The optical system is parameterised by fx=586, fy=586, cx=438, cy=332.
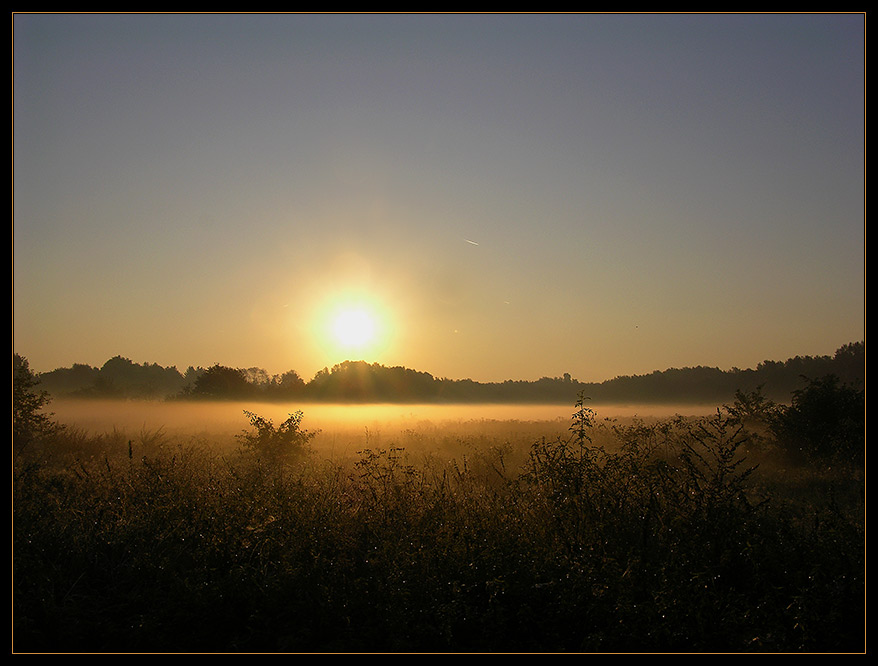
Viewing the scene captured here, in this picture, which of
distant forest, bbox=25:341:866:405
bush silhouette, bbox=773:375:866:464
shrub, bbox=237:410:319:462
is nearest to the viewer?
bush silhouette, bbox=773:375:866:464

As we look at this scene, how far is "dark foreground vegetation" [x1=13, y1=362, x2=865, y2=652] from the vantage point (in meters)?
4.84

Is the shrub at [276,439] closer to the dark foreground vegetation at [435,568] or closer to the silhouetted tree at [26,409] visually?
the silhouetted tree at [26,409]

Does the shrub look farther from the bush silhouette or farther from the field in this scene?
the bush silhouette

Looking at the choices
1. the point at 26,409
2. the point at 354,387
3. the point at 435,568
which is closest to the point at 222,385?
the point at 354,387

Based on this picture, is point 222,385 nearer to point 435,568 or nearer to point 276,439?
point 276,439

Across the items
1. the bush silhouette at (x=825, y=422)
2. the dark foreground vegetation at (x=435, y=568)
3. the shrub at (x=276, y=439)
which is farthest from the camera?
the shrub at (x=276, y=439)

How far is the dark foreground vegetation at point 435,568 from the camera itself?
484 centimetres

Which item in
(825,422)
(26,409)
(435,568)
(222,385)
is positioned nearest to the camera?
(435,568)

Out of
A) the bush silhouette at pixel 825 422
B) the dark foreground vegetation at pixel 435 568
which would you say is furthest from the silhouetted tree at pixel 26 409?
the bush silhouette at pixel 825 422

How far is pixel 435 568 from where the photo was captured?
221 inches

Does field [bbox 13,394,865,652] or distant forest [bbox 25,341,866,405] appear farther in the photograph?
distant forest [bbox 25,341,866,405]

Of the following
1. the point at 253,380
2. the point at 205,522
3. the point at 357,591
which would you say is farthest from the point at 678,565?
the point at 253,380

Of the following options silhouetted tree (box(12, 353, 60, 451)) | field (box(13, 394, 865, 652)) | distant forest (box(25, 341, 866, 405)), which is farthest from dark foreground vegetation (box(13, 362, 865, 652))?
distant forest (box(25, 341, 866, 405))

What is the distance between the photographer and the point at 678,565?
225 inches
